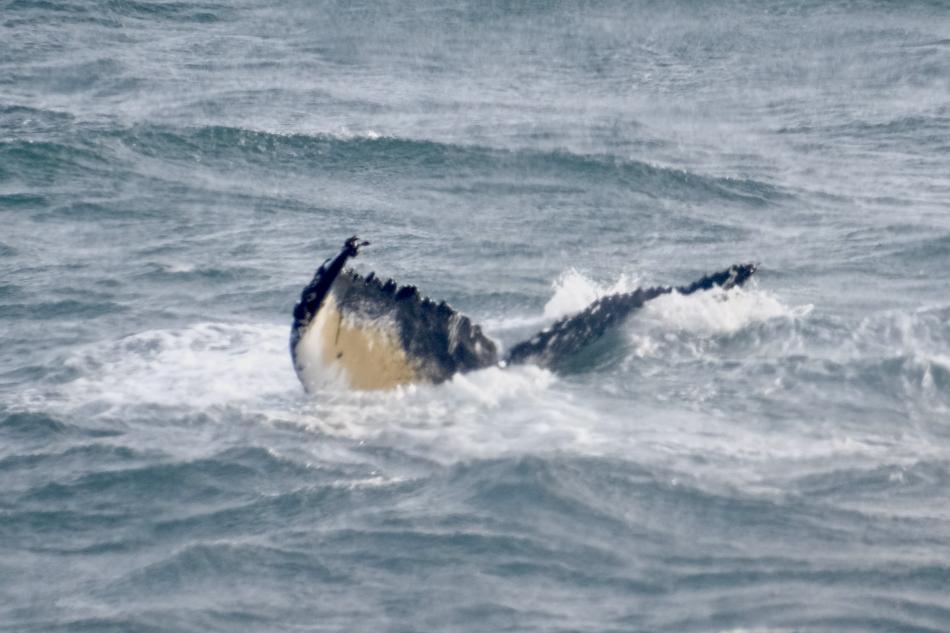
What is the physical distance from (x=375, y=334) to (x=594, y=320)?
2.32m

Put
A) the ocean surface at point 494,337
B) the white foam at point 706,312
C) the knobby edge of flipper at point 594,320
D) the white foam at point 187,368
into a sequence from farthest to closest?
1. the white foam at point 706,312
2. the knobby edge of flipper at point 594,320
3. the white foam at point 187,368
4. the ocean surface at point 494,337

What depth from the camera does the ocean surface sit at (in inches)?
361

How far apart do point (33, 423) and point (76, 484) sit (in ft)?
4.58

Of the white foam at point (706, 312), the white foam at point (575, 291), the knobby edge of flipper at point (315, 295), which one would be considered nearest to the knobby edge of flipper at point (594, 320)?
the white foam at point (706, 312)

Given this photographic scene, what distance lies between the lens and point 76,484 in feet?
35.7

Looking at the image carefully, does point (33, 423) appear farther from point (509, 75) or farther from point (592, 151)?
point (509, 75)

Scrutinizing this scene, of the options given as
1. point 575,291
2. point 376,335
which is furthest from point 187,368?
point 575,291

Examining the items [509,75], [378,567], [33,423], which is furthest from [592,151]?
[378,567]

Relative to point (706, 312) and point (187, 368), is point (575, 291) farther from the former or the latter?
point (187, 368)

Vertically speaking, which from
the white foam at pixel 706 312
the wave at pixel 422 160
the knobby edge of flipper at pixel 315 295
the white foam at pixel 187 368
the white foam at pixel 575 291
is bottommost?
the white foam at pixel 187 368

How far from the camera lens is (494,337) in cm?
1428

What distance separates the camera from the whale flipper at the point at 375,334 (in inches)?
441

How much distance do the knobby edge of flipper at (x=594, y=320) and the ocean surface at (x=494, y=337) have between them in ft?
0.65

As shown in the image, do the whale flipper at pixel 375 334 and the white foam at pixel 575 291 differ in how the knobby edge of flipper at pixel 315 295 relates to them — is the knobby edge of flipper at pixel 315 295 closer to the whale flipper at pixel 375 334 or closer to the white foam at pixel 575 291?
the whale flipper at pixel 375 334
